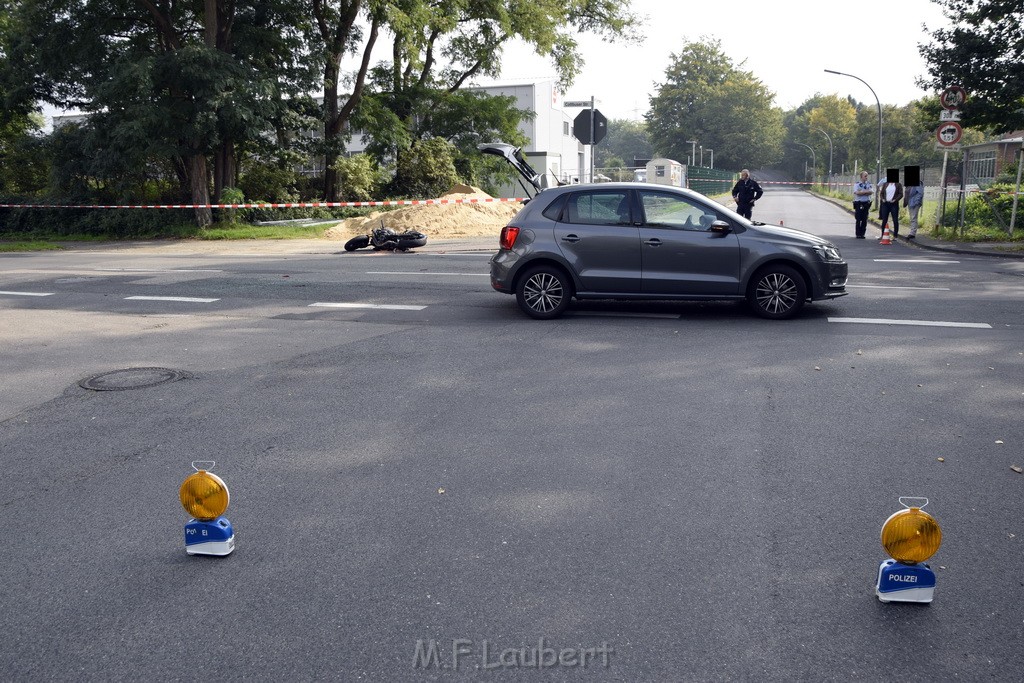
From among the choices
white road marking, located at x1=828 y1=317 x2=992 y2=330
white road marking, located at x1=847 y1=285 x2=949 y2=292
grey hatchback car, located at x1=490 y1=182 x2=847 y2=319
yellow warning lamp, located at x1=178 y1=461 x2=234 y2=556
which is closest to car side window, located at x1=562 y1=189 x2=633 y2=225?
grey hatchback car, located at x1=490 y1=182 x2=847 y2=319

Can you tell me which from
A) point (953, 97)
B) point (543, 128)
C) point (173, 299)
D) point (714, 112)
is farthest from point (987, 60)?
point (714, 112)

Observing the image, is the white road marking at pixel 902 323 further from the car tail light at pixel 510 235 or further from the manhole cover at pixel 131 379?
the manhole cover at pixel 131 379

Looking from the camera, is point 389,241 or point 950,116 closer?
point 389,241

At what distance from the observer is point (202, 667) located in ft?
11.4

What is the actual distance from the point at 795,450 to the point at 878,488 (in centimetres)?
75

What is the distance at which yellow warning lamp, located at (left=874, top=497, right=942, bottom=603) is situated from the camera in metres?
3.63

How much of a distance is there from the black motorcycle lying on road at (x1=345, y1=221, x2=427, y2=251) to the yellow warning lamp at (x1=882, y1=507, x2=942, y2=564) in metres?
17.6

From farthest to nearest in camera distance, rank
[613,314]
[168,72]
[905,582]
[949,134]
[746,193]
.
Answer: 1. [168,72]
2. [746,193]
3. [949,134]
4. [613,314]
5. [905,582]

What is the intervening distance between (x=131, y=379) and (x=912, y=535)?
6795 mm

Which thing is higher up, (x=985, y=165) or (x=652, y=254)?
(x=985, y=165)

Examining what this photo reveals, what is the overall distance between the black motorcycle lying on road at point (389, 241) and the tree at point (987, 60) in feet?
43.1

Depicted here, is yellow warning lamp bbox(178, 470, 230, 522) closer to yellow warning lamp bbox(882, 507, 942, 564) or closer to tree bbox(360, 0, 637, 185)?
yellow warning lamp bbox(882, 507, 942, 564)

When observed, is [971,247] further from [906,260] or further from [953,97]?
→ [953,97]

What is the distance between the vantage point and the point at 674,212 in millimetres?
10531
